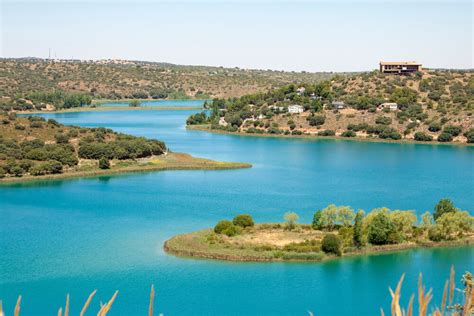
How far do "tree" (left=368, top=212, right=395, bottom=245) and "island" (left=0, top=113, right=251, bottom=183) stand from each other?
2778 cm

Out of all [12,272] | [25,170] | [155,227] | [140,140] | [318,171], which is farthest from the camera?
[140,140]

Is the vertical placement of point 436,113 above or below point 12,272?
above

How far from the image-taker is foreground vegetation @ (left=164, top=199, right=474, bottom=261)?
2972 cm

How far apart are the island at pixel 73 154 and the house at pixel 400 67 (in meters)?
48.3

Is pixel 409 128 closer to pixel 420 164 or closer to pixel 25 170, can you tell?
pixel 420 164

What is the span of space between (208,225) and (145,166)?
Result: 2253cm

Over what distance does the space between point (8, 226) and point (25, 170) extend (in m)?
16.4

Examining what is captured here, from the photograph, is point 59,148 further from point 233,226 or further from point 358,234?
point 358,234

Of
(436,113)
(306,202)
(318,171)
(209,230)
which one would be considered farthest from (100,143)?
(436,113)

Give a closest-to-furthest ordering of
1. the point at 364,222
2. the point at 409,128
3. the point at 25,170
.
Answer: the point at 364,222, the point at 25,170, the point at 409,128

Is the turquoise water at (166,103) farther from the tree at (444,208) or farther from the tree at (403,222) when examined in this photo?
the tree at (403,222)

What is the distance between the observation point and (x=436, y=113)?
84.5 metres

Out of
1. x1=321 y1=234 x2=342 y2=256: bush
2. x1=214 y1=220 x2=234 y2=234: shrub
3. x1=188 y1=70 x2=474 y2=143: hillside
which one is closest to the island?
x1=214 y1=220 x2=234 y2=234: shrub

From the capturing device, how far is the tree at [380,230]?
3103cm
